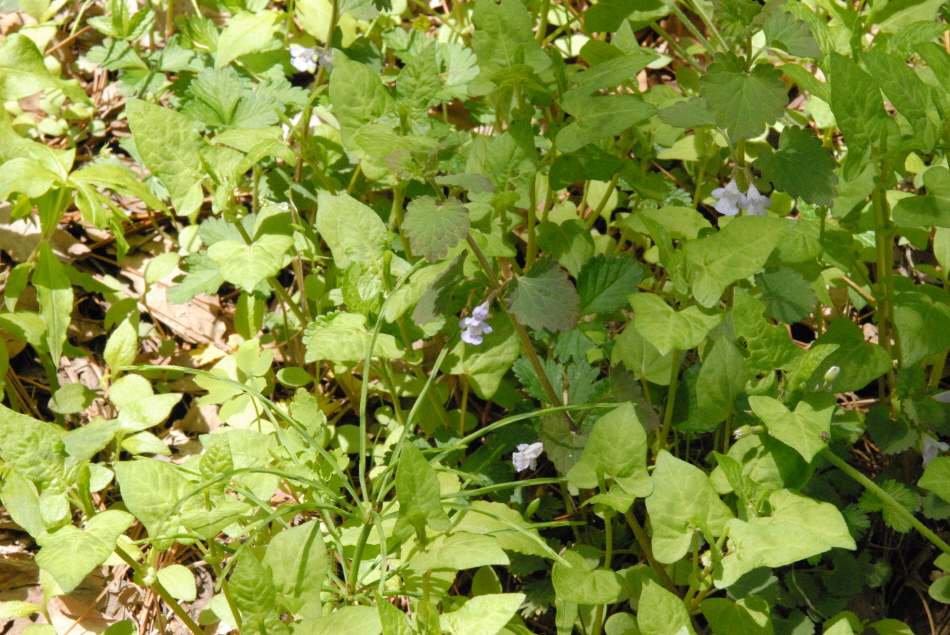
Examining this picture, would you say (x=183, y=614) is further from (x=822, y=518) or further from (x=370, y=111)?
(x=822, y=518)

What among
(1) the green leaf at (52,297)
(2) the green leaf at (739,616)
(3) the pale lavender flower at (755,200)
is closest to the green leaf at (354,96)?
(3) the pale lavender flower at (755,200)

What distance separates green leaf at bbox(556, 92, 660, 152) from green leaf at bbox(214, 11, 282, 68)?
104 centimetres

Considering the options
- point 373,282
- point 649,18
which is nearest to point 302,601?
point 373,282

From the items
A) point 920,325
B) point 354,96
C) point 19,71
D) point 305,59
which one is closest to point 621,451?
point 920,325

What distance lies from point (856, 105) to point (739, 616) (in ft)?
3.38

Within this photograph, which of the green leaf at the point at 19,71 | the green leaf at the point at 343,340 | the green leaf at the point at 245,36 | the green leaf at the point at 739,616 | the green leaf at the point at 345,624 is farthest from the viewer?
the green leaf at the point at 245,36

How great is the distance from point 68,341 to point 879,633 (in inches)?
96.8

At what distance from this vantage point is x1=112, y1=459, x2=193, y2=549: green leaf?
1459 millimetres

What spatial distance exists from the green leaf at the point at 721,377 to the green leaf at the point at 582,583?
1.35 feet

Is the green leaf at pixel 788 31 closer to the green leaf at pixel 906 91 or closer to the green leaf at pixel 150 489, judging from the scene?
the green leaf at pixel 906 91

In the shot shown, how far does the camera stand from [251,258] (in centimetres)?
173

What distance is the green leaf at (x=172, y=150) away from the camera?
1.74 m

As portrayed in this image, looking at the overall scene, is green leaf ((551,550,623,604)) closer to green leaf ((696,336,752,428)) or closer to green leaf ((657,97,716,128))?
green leaf ((696,336,752,428))

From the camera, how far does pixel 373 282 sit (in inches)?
65.7
